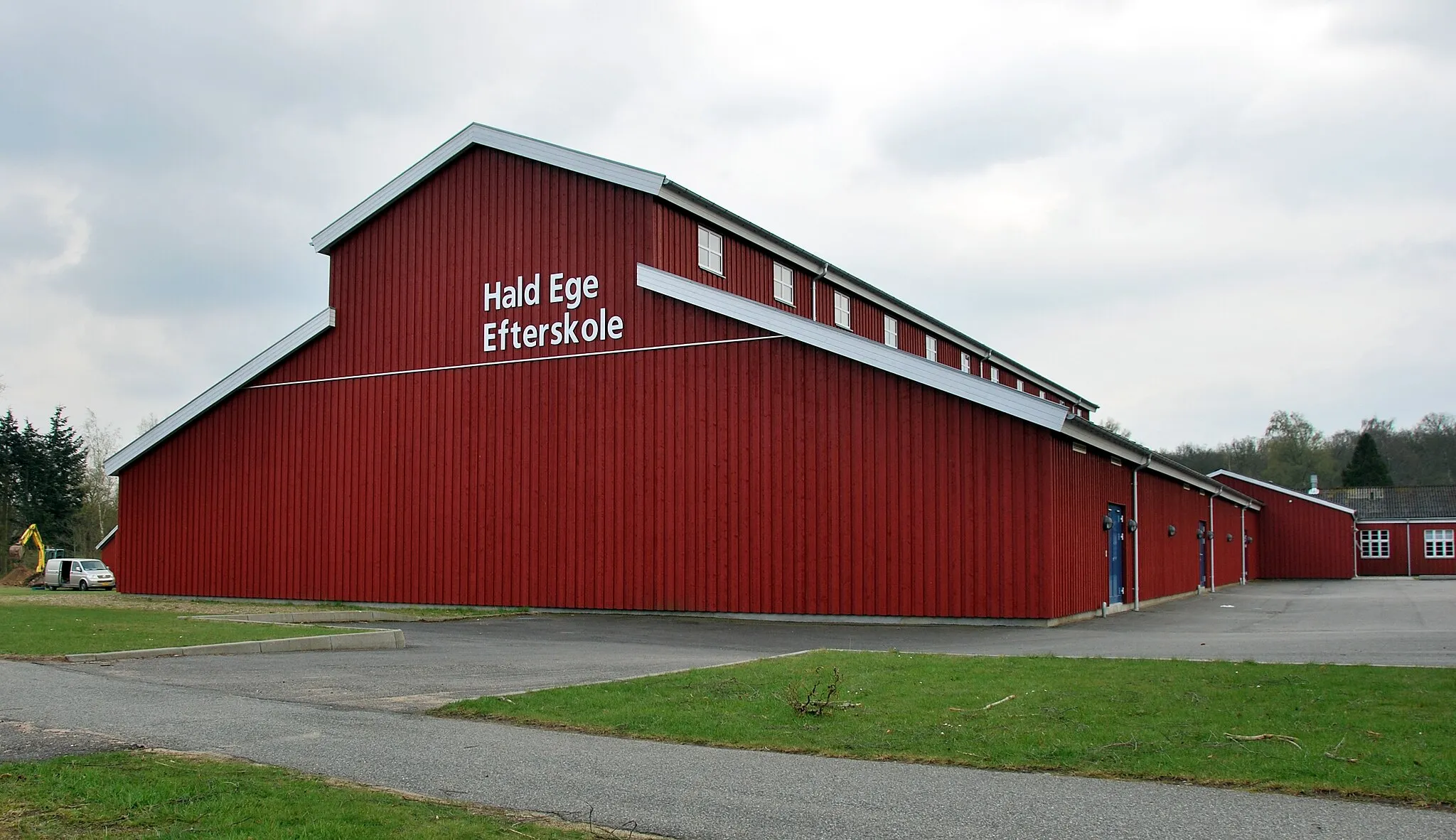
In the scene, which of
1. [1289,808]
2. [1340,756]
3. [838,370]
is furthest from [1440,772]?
[838,370]

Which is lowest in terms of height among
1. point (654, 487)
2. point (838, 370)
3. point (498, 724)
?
point (498, 724)

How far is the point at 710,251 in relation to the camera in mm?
27359

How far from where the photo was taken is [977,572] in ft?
69.9

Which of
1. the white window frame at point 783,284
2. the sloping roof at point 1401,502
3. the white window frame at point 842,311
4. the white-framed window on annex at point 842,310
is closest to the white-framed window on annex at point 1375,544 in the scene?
the sloping roof at point 1401,502

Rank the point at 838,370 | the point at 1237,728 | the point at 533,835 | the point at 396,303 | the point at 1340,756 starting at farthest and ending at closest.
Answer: the point at 396,303
the point at 838,370
the point at 1237,728
the point at 1340,756
the point at 533,835

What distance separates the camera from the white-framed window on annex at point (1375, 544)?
58094 millimetres

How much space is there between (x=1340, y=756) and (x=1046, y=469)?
1289 centimetres

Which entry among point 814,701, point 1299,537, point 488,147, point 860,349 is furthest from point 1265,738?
point 1299,537

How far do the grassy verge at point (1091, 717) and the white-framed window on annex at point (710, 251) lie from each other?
15064 mm

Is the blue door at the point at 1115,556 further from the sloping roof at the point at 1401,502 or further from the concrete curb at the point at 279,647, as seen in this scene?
the sloping roof at the point at 1401,502

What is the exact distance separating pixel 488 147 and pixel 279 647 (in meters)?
15.1

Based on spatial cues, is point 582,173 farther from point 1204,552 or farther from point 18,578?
point 18,578

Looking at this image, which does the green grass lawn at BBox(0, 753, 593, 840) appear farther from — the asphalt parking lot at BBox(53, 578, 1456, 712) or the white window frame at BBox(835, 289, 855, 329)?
the white window frame at BBox(835, 289, 855, 329)

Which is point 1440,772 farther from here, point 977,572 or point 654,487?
point 654,487
